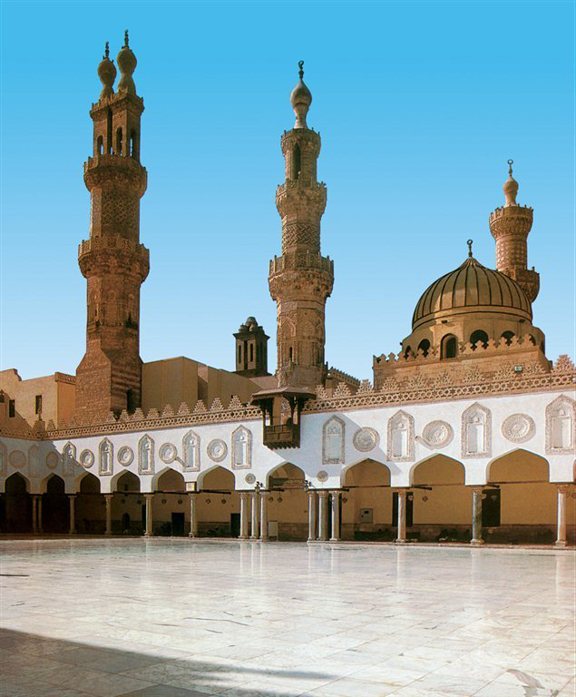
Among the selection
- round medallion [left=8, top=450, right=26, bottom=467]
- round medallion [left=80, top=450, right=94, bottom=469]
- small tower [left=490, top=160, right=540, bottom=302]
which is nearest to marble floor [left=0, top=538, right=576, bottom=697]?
round medallion [left=80, top=450, right=94, bottom=469]

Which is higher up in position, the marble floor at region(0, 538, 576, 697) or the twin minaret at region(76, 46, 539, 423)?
the twin minaret at region(76, 46, 539, 423)

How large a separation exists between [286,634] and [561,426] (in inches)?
650

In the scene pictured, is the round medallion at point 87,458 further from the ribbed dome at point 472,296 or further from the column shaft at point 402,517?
the ribbed dome at point 472,296

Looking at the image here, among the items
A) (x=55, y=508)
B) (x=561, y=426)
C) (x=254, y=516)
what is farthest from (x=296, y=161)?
(x=55, y=508)

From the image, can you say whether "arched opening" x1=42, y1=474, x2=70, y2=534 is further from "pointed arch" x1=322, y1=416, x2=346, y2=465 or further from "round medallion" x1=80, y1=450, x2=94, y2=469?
"pointed arch" x1=322, y1=416, x2=346, y2=465

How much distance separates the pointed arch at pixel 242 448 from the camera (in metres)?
28.2

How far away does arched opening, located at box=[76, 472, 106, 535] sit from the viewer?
1435 inches

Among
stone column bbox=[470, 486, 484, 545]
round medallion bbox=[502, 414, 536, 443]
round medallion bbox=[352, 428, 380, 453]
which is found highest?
round medallion bbox=[502, 414, 536, 443]

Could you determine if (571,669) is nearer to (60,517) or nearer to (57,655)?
(57,655)

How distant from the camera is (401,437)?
24438mm

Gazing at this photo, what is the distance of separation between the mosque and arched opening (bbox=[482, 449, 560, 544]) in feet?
0.17

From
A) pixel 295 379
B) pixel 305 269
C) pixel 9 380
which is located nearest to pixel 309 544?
pixel 295 379

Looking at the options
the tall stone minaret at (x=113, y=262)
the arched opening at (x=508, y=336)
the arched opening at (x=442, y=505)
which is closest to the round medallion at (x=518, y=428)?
the arched opening at (x=442, y=505)

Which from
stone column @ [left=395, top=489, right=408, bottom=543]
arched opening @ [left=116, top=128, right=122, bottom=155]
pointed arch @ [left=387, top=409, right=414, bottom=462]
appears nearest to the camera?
pointed arch @ [left=387, top=409, right=414, bottom=462]
